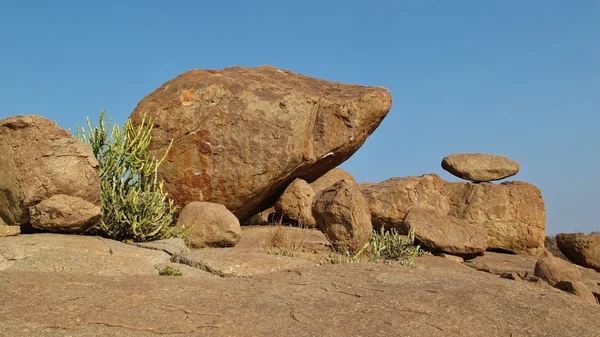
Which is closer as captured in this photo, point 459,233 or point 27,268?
point 27,268

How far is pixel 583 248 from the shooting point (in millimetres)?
17406

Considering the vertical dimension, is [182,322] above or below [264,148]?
below

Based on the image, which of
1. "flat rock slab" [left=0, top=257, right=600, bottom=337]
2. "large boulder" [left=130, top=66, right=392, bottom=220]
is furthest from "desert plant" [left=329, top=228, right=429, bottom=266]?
"flat rock slab" [left=0, top=257, right=600, bottom=337]

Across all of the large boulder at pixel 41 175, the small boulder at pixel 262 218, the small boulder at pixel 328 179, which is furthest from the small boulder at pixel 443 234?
the large boulder at pixel 41 175

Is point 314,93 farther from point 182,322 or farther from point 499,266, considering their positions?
point 182,322

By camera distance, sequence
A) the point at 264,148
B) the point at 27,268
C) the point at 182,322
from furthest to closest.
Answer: the point at 264,148 → the point at 27,268 → the point at 182,322

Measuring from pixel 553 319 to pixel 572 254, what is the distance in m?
12.5

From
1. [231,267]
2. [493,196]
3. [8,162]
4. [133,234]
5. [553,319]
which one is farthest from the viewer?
[493,196]

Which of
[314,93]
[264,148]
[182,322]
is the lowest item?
[182,322]

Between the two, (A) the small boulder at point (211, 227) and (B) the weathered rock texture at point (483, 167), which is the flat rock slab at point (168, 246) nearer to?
(A) the small boulder at point (211, 227)

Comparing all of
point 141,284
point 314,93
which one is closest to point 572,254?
point 314,93

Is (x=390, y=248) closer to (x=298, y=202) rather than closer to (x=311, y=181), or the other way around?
(x=298, y=202)

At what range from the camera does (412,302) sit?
6.43m

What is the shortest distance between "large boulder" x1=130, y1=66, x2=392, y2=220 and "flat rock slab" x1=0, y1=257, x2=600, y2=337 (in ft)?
28.0
